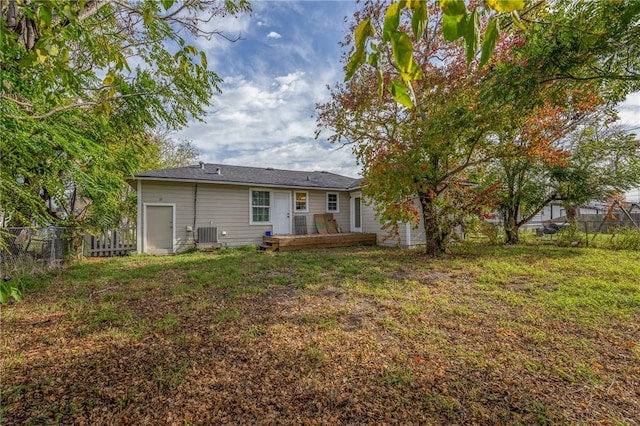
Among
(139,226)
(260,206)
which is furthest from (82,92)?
(260,206)

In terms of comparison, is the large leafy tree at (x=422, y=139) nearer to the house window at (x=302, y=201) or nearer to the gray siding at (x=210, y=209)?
the house window at (x=302, y=201)

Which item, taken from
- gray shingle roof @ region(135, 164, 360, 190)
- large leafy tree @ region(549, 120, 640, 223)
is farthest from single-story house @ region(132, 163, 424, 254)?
large leafy tree @ region(549, 120, 640, 223)

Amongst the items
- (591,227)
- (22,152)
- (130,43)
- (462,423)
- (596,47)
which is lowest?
(462,423)

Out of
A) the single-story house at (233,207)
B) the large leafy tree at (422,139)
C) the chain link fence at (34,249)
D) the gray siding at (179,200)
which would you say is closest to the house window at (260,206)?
the single-story house at (233,207)

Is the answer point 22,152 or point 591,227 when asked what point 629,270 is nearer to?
point 591,227

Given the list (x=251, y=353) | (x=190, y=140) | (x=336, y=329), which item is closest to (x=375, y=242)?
(x=336, y=329)

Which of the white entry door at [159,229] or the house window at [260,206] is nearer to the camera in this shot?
the white entry door at [159,229]

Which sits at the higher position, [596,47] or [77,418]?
[596,47]

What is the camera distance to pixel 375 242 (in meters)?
11.7

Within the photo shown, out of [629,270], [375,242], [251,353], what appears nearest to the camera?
[251,353]

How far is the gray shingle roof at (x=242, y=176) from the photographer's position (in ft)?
32.0

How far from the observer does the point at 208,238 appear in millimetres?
10250

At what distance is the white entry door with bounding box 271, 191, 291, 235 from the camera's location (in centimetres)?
1154

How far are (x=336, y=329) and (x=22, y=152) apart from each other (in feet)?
11.3
